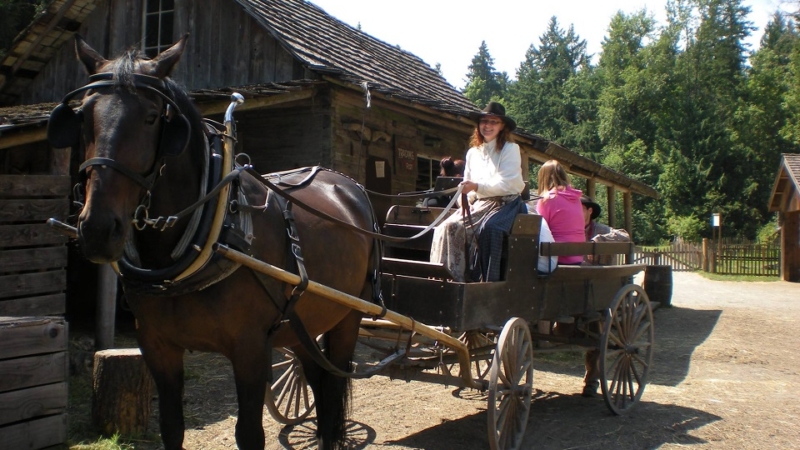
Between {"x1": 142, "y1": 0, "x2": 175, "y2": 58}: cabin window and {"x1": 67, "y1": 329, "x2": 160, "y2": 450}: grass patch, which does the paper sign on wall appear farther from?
{"x1": 67, "y1": 329, "x2": 160, "y2": 450}: grass patch

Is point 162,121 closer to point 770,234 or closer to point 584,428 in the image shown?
point 584,428

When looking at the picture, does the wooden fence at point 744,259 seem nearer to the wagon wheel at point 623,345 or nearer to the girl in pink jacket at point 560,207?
the wagon wheel at point 623,345

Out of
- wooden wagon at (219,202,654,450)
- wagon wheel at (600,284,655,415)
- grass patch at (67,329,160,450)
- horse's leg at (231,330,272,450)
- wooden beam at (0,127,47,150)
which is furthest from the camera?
wooden beam at (0,127,47,150)

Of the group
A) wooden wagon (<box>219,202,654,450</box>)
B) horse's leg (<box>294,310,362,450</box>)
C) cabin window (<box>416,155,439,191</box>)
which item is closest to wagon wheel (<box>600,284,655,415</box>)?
wooden wagon (<box>219,202,654,450</box>)

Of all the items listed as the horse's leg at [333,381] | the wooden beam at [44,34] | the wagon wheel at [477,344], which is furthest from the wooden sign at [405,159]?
the horse's leg at [333,381]

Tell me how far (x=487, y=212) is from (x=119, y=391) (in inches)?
114

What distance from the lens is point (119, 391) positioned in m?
4.88

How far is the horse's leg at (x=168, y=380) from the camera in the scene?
317 cm

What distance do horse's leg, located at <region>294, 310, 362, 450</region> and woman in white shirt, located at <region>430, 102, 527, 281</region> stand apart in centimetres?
85

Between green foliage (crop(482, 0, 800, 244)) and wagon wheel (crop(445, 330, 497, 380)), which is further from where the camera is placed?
green foliage (crop(482, 0, 800, 244))

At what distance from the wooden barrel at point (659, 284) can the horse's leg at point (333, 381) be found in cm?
1121

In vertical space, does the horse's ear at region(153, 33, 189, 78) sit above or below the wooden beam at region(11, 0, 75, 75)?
below

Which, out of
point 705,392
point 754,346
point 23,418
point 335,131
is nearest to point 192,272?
point 23,418

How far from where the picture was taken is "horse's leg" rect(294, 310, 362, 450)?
4.25m
